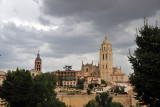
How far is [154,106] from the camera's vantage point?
2189 centimetres

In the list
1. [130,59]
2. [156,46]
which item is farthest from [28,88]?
[156,46]

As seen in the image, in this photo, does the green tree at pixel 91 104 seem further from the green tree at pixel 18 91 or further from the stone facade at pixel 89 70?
the stone facade at pixel 89 70

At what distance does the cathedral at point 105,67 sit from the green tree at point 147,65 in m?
114

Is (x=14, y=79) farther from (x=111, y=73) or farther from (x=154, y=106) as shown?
(x=111, y=73)

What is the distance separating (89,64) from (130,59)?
11854 centimetres

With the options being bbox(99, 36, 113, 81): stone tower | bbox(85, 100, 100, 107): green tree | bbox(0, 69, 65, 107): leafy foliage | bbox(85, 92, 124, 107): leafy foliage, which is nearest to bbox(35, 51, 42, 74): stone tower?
bbox(99, 36, 113, 81): stone tower

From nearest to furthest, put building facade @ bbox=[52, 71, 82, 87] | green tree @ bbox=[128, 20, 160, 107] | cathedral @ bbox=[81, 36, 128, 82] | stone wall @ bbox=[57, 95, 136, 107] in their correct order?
green tree @ bbox=[128, 20, 160, 107] < stone wall @ bbox=[57, 95, 136, 107] < building facade @ bbox=[52, 71, 82, 87] < cathedral @ bbox=[81, 36, 128, 82]

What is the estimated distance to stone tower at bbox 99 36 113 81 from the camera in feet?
477

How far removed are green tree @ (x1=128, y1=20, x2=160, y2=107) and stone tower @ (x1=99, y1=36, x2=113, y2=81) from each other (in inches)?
4769

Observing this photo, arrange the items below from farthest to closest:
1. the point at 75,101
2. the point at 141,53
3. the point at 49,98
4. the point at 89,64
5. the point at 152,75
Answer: the point at 89,64 → the point at 75,101 → the point at 49,98 → the point at 141,53 → the point at 152,75

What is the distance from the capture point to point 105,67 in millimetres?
146625

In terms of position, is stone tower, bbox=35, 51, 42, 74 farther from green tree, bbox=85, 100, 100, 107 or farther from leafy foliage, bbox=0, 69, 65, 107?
leafy foliage, bbox=0, 69, 65, 107

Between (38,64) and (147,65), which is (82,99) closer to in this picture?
(38,64)

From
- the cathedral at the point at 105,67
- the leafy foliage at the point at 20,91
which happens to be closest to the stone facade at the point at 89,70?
the cathedral at the point at 105,67
